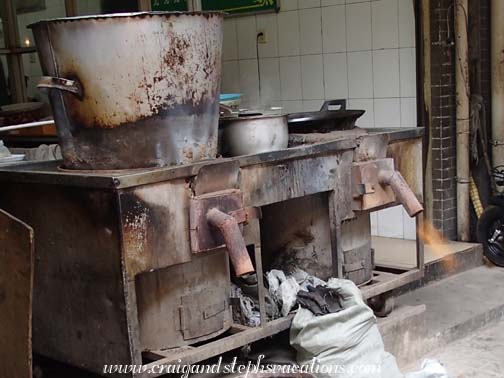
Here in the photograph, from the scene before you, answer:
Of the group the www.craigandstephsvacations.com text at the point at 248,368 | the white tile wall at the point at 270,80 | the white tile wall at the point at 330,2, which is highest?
the white tile wall at the point at 330,2

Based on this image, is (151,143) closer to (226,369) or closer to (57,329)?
(57,329)

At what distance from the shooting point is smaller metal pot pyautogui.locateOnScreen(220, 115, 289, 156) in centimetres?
293

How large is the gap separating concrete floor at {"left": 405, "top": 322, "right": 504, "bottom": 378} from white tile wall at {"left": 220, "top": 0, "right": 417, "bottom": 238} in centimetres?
129

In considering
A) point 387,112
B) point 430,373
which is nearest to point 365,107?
point 387,112

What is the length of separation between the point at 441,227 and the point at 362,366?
7.76 ft

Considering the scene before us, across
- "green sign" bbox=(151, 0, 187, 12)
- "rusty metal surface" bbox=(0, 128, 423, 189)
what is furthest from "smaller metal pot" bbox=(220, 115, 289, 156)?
"green sign" bbox=(151, 0, 187, 12)

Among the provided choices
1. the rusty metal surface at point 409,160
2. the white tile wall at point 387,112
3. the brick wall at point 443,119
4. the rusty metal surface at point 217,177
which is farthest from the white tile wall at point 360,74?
the rusty metal surface at point 217,177

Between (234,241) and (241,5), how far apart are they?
360cm

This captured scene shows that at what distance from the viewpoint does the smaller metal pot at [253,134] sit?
293 centimetres

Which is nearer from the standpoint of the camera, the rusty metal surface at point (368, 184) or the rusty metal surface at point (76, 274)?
the rusty metal surface at point (76, 274)

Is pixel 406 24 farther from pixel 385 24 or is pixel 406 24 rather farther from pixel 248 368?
pixel 248 368

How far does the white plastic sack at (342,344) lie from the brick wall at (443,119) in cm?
225

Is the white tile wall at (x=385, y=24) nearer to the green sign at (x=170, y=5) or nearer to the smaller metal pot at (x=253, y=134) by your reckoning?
the green sign at (x=170, y=5)

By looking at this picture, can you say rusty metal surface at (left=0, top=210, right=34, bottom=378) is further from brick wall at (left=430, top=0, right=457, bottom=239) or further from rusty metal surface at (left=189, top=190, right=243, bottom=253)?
brick wall at (left=430, top=0, right=457, bottom=239)
